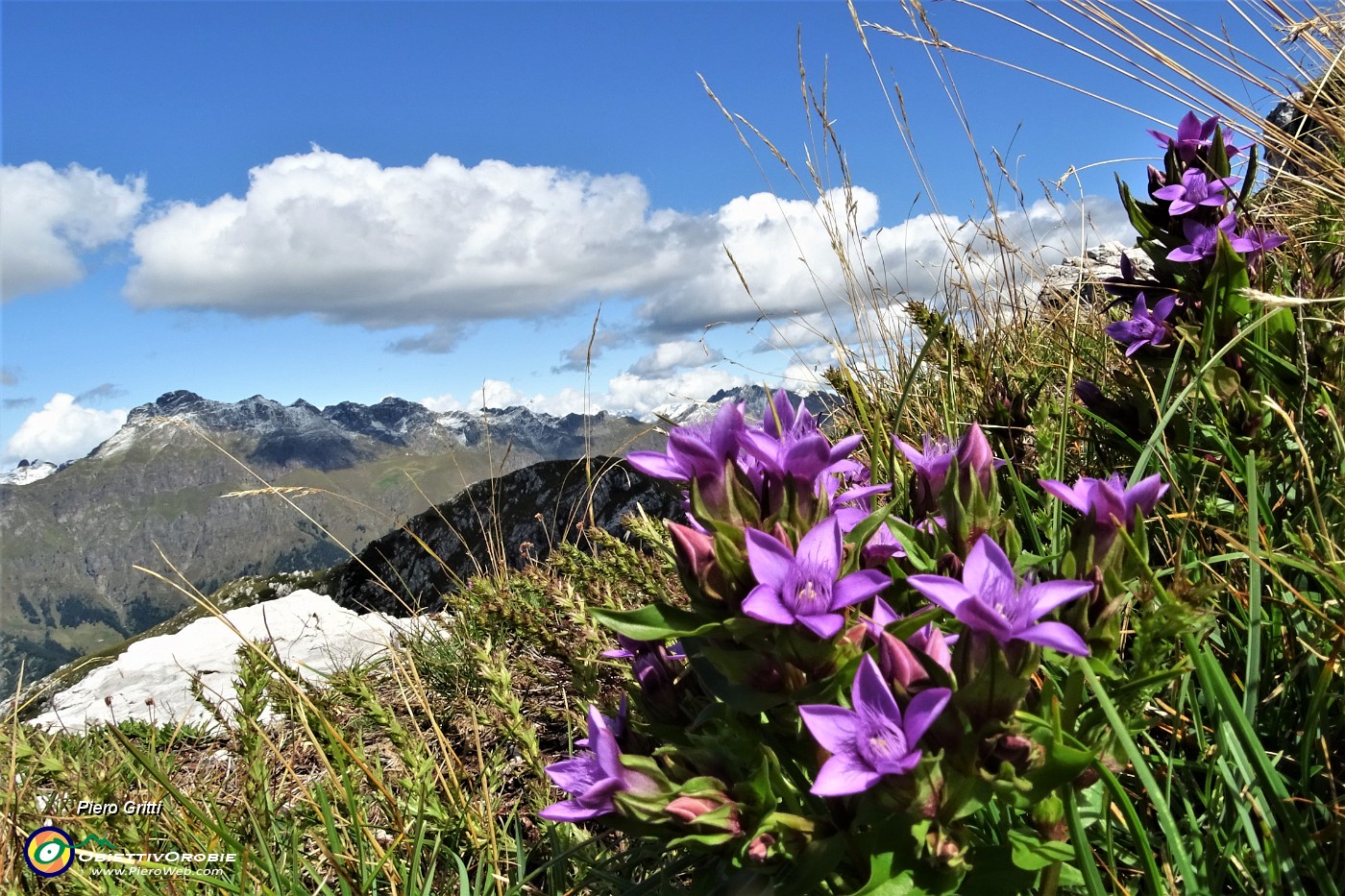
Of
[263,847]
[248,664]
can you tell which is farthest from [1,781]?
[263,847]

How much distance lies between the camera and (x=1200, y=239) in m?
2.61

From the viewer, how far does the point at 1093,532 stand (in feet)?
4.45

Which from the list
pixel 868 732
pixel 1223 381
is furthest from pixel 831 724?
pixel 1223 381

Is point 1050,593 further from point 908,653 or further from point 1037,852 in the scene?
point 1037,852

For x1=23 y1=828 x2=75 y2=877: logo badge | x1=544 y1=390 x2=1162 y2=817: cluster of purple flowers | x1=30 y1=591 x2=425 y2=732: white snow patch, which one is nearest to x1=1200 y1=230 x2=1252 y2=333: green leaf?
x1=544 y1=390 x2=1162 y2=817: cluster of purple flowers

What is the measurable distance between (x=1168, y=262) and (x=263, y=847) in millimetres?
3036

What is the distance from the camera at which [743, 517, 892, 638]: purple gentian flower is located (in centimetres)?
111

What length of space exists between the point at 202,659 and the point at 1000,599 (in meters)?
7.04

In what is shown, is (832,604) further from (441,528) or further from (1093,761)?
(441,528)

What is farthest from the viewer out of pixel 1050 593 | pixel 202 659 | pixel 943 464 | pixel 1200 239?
pixel 202 659

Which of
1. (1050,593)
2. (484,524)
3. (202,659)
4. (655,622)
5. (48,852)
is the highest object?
(1050,593)

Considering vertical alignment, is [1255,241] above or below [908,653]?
above

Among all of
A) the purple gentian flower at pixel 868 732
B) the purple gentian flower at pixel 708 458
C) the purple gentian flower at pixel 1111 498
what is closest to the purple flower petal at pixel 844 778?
the purple gentian flower at pixel 868 732

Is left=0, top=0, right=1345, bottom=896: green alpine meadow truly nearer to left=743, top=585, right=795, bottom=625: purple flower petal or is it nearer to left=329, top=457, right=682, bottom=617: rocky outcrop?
left=743, top=585, right=795, bottom=625: purple flower petal
